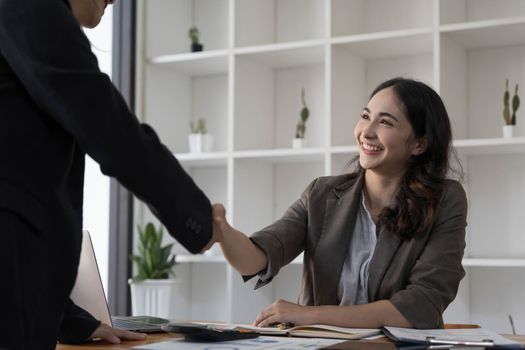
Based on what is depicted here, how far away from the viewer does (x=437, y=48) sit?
3.62m

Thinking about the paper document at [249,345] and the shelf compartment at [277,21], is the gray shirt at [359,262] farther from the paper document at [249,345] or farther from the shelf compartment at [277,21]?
the shelf compartment at [277,21]

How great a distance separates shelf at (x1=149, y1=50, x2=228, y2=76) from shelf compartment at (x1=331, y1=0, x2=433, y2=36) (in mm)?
624

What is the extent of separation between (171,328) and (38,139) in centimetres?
49

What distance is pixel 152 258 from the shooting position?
13.4 feet

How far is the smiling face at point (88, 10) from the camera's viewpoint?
148 cm

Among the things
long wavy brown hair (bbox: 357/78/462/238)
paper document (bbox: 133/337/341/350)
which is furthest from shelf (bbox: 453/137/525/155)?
paper document (bbox: 133/337/341/350)

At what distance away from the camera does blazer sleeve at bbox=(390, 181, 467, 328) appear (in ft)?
7.09

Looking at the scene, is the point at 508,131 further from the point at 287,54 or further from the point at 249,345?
the point at 249,345

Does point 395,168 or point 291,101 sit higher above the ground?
point 291,101

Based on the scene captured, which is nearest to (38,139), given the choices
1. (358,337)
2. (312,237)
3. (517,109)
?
(358,337)

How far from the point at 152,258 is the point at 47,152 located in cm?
283

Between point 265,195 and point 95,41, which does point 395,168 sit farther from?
point 95,41

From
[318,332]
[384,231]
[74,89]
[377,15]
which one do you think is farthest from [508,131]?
[74,89]

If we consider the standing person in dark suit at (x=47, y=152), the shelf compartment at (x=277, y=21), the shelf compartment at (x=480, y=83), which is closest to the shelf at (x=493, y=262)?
the shelf compartment at (x=480, y=83)
